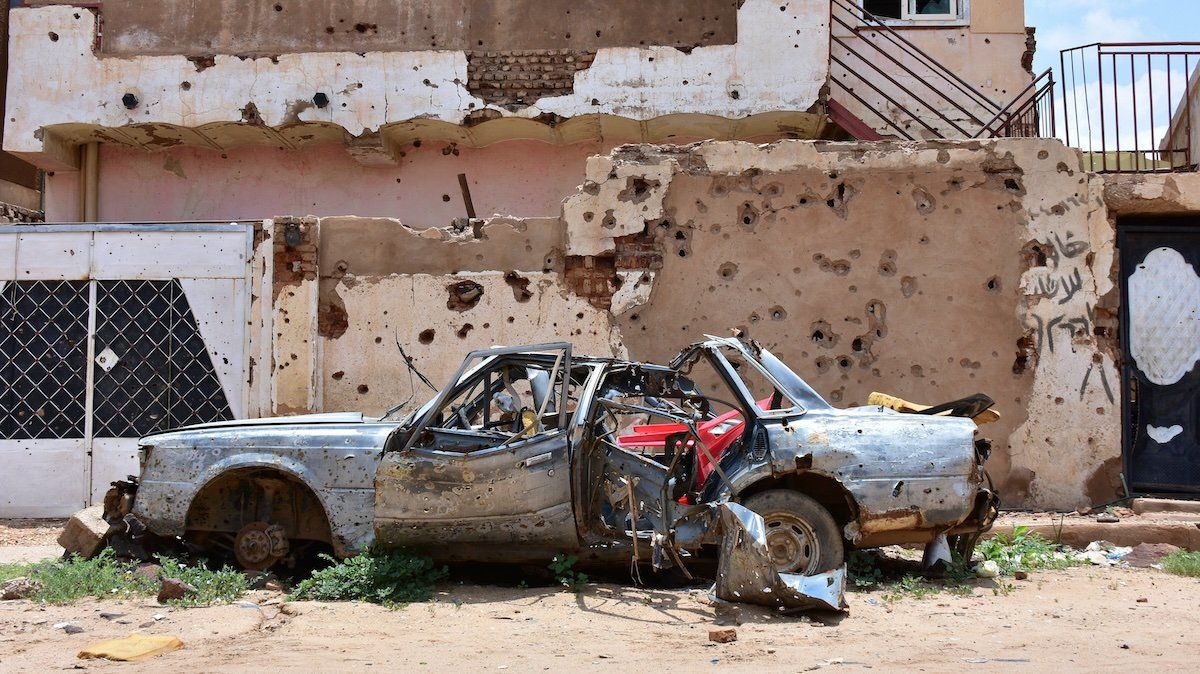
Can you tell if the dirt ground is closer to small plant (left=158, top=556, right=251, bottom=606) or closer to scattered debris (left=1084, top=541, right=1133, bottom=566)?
small plant (left=158, top=556, right=251, bottom=606)

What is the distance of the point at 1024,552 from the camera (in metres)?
7.45

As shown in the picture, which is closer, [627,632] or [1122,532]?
[627,632]

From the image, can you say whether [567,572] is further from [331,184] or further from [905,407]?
[331,184]

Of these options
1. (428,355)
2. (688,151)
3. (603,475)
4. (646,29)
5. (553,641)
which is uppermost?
(646,29)

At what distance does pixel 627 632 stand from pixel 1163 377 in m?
6.14

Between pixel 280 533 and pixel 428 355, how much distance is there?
10.1ft

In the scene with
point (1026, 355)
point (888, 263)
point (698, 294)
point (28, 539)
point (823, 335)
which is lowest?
point (28, 539)

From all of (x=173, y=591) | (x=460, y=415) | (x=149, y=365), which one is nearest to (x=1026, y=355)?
(x=460, y=415)

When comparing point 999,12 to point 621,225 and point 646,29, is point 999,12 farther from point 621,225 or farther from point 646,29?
point 621,225

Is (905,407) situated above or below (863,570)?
above

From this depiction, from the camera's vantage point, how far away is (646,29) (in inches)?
513

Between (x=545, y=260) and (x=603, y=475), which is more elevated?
(x=545, y=260)

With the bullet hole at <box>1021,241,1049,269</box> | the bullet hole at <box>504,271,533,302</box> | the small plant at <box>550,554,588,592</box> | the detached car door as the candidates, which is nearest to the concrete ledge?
the bullet hole at <box>1021,241,1049,269</box>

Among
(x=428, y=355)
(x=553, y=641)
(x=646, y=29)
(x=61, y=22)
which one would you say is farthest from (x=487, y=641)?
(x=61, y=22)
